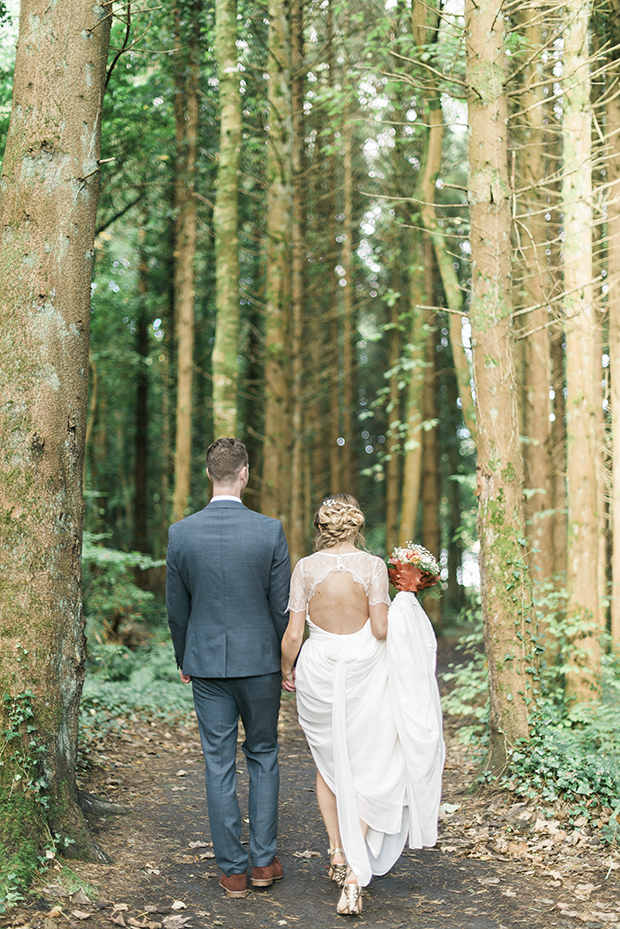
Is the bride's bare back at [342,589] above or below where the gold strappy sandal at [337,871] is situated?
above

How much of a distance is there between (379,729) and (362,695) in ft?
0.73

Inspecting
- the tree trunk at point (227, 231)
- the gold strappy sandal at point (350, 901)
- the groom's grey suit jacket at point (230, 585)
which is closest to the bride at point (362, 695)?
the groom's grey suit jacket at point (230, 585)

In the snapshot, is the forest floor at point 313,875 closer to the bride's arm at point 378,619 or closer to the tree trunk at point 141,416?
the bride's arm at point 378,619

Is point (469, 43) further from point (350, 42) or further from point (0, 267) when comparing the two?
point (350, 42)

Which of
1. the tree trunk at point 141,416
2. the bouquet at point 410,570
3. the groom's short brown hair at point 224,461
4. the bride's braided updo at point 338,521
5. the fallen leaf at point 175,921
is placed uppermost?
the tree trunk at point 141,416

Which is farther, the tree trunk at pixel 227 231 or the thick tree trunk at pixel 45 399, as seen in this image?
the tree trunk at pixel 227 231

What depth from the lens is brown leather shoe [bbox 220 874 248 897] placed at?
4141mm

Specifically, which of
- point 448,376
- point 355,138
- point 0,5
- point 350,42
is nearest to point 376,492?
point 448,376

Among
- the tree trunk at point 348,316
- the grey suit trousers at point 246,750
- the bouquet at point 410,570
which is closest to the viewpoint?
the grey suit trousers at point 246,750

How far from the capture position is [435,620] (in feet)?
55.3

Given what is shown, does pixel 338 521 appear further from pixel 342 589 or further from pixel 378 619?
pixel 378 619

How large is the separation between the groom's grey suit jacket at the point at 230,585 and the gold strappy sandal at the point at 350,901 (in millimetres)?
1220

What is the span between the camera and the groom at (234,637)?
4.18m

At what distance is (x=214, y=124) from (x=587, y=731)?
519 inches
